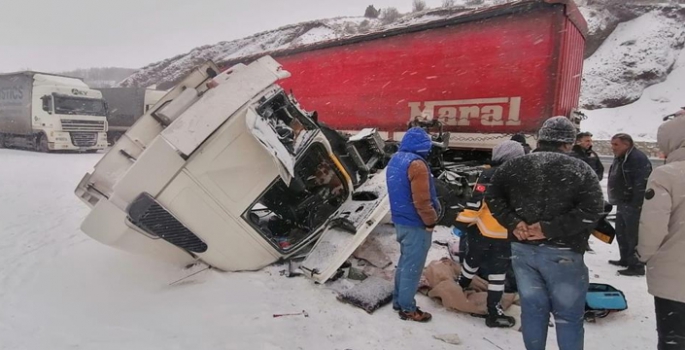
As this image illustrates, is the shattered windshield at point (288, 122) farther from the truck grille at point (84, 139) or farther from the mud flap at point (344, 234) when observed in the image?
the truck grille at point (84, 139)

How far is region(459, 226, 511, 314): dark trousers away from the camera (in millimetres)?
2920

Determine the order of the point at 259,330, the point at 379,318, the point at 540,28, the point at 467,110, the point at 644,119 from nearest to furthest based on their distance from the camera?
the point at 259,330 < the point at 379,318 < the point at 540,28 < the point at 467,110 < the point at 644,119

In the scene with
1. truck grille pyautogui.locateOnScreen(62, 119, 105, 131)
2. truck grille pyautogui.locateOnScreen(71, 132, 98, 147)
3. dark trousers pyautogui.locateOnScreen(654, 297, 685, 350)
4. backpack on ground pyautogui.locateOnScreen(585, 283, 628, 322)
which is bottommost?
truck grille pyautogui.locateOnScreen(71, 132, 98, 147)

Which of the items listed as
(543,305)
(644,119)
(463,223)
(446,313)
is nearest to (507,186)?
(543,305)

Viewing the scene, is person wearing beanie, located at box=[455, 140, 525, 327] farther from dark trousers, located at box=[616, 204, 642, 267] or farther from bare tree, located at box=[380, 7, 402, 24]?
bare tree, located at box=[380, 7, 402, 24]

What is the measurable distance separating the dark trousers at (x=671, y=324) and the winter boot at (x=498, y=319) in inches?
38.5

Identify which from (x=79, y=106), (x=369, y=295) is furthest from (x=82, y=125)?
(x=369, y=295)

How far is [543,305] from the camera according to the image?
2.17 metres

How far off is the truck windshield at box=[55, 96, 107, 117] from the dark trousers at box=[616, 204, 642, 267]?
1670 centimetres

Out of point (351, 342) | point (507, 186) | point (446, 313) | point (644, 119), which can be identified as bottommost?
point (644, 119)

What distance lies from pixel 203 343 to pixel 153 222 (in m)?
1.03

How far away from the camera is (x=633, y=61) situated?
766 inches

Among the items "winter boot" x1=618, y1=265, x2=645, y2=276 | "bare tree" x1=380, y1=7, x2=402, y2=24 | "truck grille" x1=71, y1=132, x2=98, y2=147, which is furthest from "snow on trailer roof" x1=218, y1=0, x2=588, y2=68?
"bare tree" x1=380, y1=7, x2=402, y2=24

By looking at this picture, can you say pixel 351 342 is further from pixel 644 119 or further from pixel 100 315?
pixel 644 119
